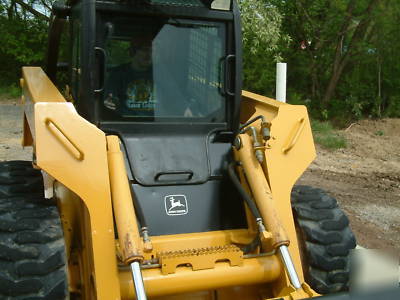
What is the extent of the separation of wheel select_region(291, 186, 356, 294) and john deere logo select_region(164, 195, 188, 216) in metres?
0.73

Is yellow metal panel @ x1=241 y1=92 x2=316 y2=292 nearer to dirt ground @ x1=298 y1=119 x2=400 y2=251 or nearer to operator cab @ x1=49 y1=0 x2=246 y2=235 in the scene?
operator cab @ x1=49 y1=0 x2=246 y2=235

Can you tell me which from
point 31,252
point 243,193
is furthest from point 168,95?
point 31,252

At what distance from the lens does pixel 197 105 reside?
12.1 ft

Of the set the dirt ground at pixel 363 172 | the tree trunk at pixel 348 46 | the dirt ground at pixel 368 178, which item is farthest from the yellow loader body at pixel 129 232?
the tree trunk at pixel 348 46

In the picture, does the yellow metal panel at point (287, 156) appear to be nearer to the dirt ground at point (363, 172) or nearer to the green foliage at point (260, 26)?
the dirt ground at point (363, 172)

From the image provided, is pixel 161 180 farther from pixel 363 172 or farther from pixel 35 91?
pixel 363 172

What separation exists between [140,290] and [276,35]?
8.23m

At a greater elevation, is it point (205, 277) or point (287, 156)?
point (287, 156)

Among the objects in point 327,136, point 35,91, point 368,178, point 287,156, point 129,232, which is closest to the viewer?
point 129,232

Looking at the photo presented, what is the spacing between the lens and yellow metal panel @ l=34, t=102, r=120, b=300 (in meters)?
2.85

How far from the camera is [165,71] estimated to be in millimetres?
3594

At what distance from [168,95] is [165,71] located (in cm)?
16

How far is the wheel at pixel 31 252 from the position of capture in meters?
2.71

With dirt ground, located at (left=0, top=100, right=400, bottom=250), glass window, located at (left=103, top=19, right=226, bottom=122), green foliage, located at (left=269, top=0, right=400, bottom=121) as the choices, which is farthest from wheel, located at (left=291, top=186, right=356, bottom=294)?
green foliage, located at (left=269, top=0, right=400, bottom=121)
